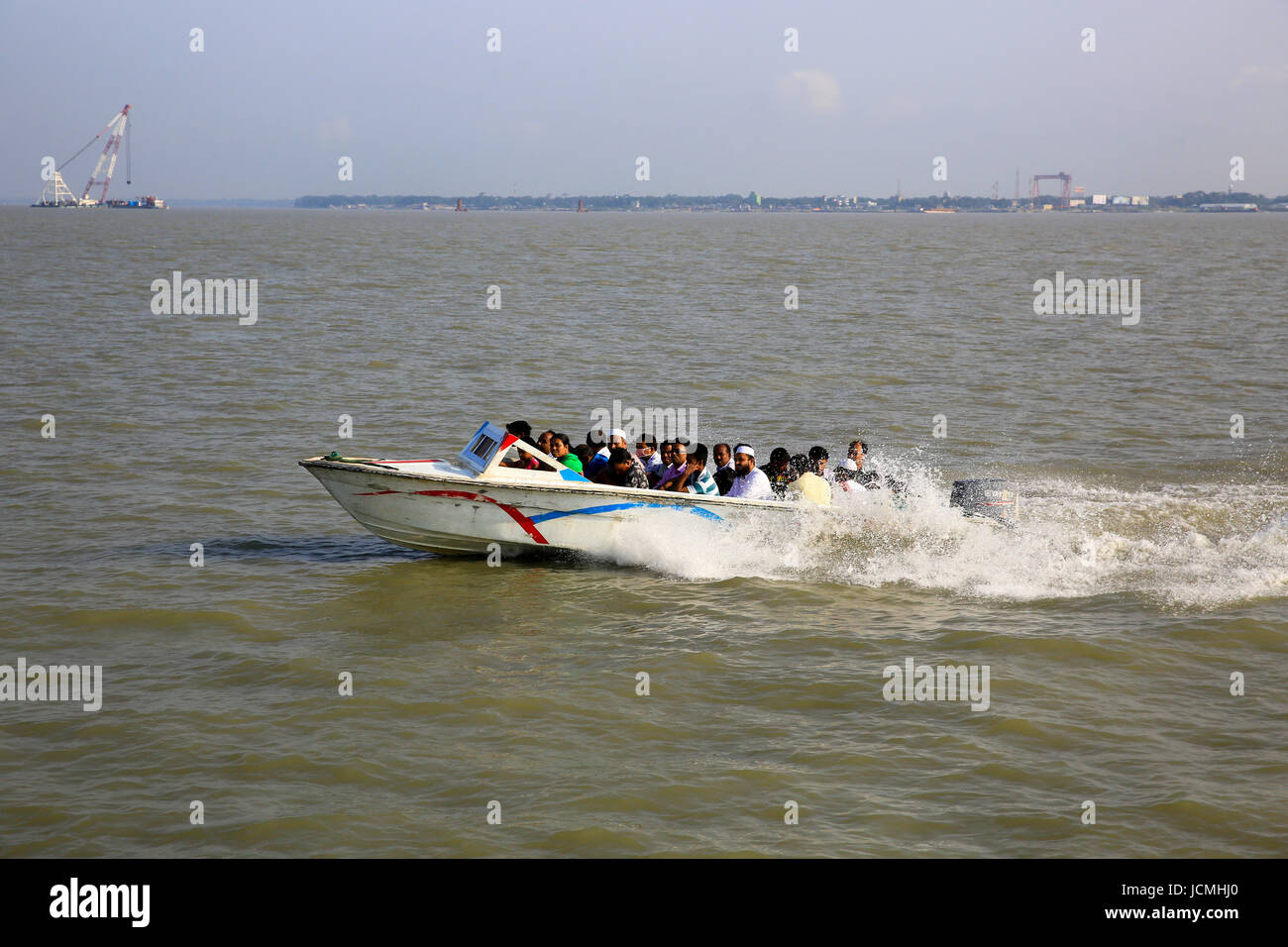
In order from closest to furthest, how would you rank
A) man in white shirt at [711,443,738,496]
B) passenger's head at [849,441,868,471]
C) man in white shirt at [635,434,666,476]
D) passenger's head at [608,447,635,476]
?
passenger's head at [608,447,635,476]
man in white shirt at [711,443,738,496]
man in white shirt at [635,434,666,476]
passenger's head at [849,441,868,471]

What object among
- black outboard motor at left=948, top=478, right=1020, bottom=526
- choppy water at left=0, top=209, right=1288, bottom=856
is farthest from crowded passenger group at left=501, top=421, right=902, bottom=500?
black outboard motor at left=948, top=478, right=1020, bottom=526

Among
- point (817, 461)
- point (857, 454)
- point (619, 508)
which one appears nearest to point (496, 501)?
point (619, 508)

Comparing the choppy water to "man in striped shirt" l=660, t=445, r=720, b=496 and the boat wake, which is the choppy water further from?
"man in striped shirt" l=660, t=445, r=720, b=496

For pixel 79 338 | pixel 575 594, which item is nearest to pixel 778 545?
pixel 575 594

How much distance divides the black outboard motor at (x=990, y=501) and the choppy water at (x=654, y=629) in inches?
11.3

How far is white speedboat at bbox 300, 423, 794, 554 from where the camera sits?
12.4 m

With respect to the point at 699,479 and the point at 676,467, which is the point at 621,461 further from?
the point at 699,479

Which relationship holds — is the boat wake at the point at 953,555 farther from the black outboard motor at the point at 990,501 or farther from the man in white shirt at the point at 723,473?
the man in white shirt at the point at 723,473

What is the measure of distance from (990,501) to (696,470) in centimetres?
324

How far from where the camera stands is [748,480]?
12.8m

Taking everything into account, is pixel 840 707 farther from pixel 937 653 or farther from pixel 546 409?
pixel 546 409

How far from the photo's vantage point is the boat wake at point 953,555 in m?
12.1

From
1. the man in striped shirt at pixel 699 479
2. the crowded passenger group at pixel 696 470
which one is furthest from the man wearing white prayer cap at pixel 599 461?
the man in striped shirt at pixel 699 479
